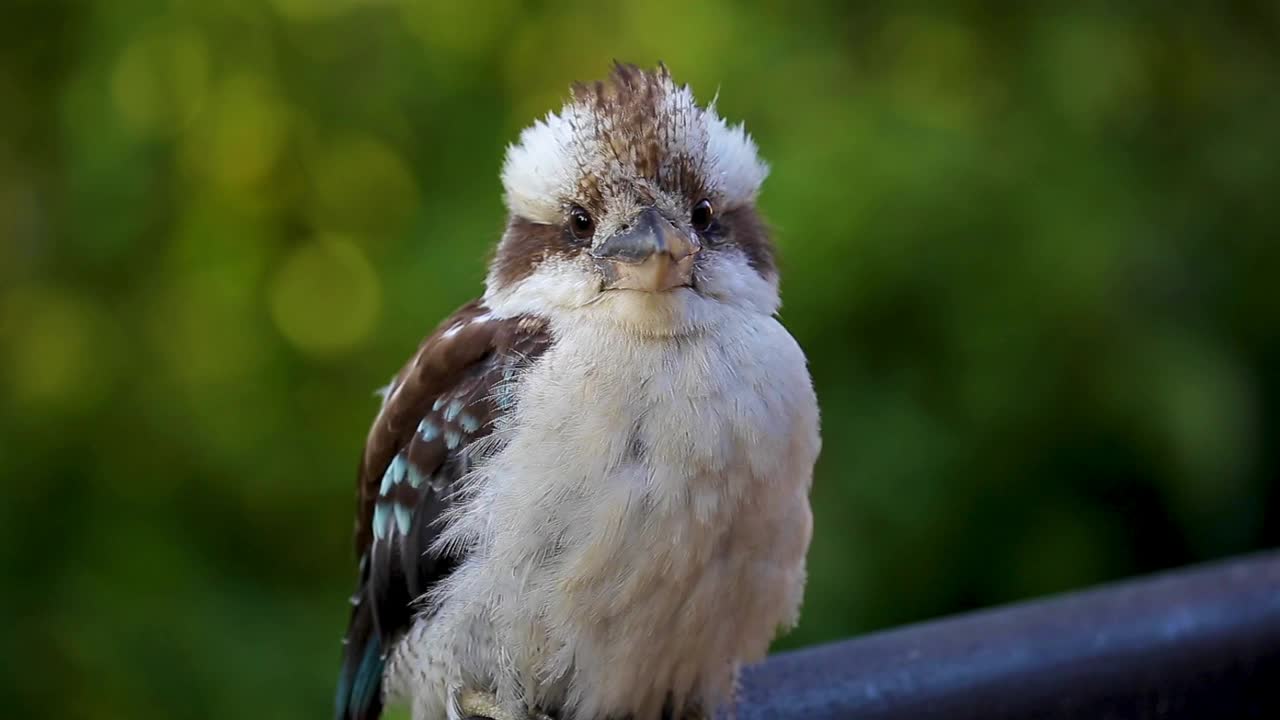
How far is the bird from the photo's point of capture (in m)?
1.90

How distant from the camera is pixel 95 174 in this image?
3.17m

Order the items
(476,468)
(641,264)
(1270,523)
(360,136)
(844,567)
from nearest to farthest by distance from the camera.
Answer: (641,264) < (476,468) < (844,567) < (360,136) < (1270,523)

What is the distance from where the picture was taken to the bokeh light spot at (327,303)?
10.3 ft

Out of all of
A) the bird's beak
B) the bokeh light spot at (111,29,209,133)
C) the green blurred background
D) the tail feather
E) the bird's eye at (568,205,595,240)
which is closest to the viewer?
the bird's beak

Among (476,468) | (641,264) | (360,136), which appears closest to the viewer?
(641,264)

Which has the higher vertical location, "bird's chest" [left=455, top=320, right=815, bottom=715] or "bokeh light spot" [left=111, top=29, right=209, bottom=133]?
"bokeh light spot" [left=111, top=29, right=209, bottom=133]

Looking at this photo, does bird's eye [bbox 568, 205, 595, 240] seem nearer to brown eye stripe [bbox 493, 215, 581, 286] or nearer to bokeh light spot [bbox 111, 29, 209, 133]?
brown eye stripe [bbox 493, 215, 581, 286]

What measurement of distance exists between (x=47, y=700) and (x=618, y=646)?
5.64ft

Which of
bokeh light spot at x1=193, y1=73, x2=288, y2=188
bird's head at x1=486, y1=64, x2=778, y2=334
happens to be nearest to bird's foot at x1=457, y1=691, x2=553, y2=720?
bird's head at x1=486, y1=64, x2=778, y2=334

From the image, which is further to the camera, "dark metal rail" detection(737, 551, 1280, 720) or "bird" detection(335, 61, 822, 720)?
"dark metal rail" detection(737, 551, 1280, 720)

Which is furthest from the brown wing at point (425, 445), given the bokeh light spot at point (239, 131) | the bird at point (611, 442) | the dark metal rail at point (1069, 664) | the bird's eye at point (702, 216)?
the bokeh light spot at point (239, 131)

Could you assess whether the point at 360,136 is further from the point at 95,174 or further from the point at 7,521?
the point at 7,521

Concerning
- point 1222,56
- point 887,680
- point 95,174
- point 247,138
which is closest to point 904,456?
point 887,680

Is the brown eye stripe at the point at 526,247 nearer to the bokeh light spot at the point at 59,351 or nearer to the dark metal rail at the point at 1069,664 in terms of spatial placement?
→ the dark metal rail at the point at 1069,664
